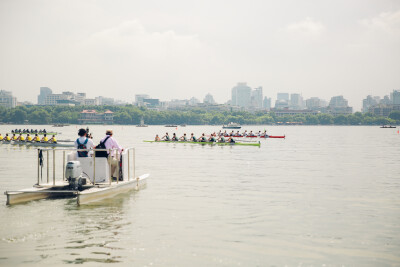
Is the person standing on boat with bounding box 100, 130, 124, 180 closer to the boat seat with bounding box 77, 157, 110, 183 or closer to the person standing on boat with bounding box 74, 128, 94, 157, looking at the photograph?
the boat seat with bounding box 77, 157, 110, 183

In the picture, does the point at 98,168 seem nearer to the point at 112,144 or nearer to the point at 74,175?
the point at 112,144

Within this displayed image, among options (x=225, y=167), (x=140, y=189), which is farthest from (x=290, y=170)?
(x=140, y=189)

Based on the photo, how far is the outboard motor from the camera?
60.1ft

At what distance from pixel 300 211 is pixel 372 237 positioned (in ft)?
13.8

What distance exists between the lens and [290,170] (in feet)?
117

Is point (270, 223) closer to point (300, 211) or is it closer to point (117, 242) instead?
point (300, 211)

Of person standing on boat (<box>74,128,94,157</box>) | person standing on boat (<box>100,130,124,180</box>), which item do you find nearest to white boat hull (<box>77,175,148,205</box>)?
person standing on boat (<box>100,130,124,180</box>)

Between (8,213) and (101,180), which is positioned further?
(101,180)

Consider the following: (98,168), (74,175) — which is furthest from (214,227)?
(98,168)

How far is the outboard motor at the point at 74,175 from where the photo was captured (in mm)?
18328

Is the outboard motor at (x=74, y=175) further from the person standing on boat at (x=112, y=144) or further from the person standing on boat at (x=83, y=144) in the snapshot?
the person standing on boat at (x=112, y=144)

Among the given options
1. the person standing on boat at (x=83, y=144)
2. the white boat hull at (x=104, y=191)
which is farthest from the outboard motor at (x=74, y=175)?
the person standing on boat at (x=83, y=144)

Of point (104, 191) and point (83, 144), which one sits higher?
point (83, 144)

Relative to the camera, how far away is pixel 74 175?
18.5 meters
